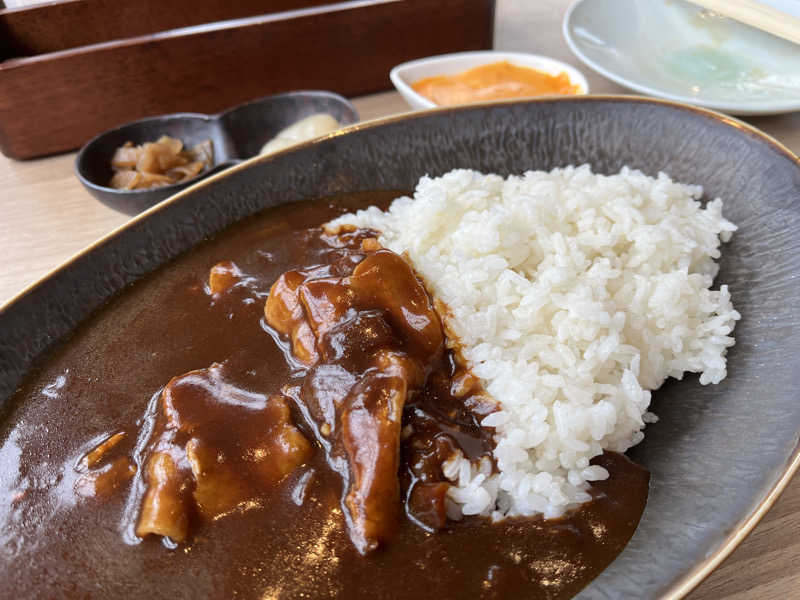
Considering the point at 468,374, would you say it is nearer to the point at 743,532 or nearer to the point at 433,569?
the point at 433,569

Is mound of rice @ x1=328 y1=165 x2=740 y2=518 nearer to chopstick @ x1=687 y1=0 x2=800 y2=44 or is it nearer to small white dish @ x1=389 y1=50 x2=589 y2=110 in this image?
small white dish @ x1=389 y1=50 x2=589 y2=110

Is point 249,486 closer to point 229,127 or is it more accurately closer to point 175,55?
point 229,127

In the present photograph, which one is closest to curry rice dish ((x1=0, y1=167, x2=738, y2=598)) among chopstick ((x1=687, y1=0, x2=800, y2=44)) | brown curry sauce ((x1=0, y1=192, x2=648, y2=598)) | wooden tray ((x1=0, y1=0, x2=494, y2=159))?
brown curry sauce ((x1=0, y1=192, x2=648, y2=598))

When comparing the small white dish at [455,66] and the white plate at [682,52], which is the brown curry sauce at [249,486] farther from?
the white plate at [682,52]

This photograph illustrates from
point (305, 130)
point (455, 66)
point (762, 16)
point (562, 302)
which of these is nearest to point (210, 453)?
point (562, 302)

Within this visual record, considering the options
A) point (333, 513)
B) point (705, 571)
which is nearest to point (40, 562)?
point (333, 513)
